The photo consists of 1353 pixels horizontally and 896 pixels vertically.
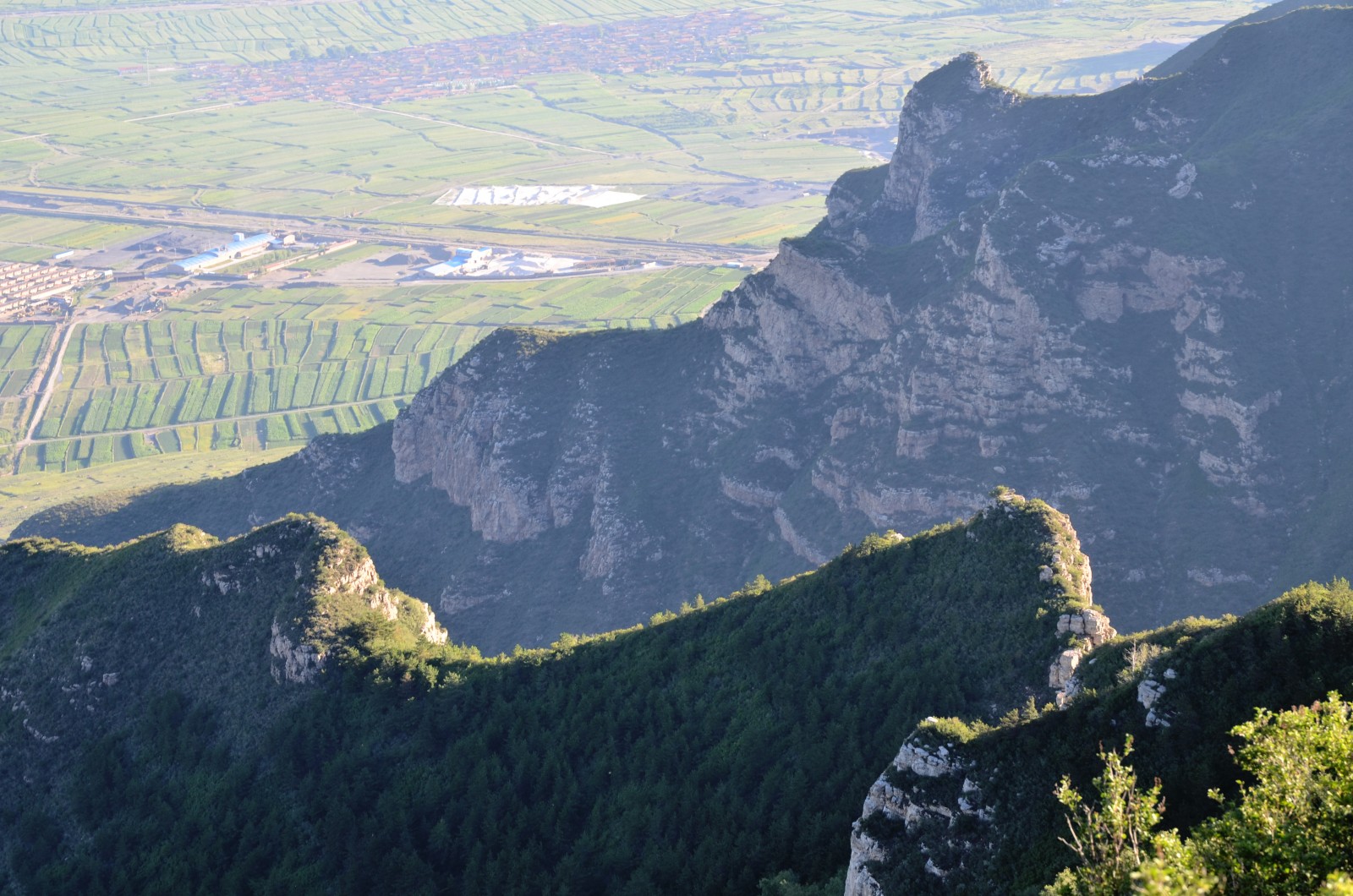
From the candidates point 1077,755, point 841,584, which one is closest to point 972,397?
point 841,584

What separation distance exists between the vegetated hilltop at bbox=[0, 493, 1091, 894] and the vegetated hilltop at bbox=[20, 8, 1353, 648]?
41115mm

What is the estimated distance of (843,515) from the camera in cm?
14012

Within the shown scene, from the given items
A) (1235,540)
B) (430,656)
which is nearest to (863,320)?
(1235,540)

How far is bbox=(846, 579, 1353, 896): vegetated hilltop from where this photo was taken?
5134cm

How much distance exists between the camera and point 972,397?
137 meters

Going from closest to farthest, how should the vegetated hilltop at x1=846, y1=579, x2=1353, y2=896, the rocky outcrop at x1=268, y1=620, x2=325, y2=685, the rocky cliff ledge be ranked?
the vegetated hilltop at x1=846, y1=579, x2=1353, y2=896 < the rocky cliff ledge < the rocky outcrop at x1=268, y1=620, x2=325, y2=685

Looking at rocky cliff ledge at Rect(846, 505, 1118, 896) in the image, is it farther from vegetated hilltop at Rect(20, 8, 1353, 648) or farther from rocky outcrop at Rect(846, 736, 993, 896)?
Answer: vegetated hilltop at Rect(20, 8, 1353, 648)

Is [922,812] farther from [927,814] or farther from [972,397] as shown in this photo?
[972,397]

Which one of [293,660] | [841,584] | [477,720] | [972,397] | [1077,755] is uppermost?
[1077,755]

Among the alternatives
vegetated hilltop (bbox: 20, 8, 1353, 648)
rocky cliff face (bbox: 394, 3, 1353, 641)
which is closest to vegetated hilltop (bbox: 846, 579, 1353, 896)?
vegetated hilltop (bbox: 20, 8, 1353, 648)

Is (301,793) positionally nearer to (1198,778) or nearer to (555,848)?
(555,848)

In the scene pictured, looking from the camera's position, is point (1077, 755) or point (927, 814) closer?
point (1077, 755)

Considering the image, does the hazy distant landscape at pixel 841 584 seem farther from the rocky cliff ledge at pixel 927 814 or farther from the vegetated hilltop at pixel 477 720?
the vegetated hilltop at pixel 477 720

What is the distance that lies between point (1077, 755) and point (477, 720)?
4692 centimetres
